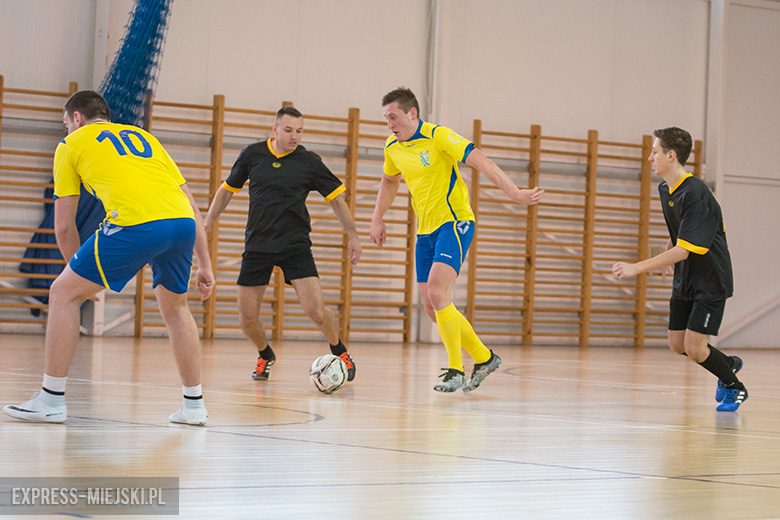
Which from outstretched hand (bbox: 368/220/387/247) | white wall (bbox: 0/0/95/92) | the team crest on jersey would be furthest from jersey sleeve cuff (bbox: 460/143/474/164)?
white wall (bbox: 0/0/95/92)

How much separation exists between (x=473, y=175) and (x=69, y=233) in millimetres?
8927

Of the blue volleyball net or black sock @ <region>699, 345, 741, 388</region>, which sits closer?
black sock @ <region>699, 345, 741, 388</region>

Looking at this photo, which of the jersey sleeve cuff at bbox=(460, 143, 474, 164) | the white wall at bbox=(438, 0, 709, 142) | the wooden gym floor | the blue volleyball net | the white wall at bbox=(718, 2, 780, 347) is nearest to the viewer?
the wooden gym floor

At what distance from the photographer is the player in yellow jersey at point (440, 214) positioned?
16.9 feet

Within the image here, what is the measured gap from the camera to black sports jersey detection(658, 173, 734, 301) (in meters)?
4.68

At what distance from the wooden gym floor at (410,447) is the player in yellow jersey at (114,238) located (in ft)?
0.71

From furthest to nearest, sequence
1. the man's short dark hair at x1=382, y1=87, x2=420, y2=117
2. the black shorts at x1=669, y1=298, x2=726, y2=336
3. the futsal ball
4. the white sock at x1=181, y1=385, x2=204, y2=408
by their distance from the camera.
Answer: the man's short dark hair at x1=382, y1=87, x2=420, y2=117 → the futsal ball → the black shorts at x1=669, y1=298, x2=726, y2=336 → the white sock at x1=181, y1=385, x2=204, y2=408

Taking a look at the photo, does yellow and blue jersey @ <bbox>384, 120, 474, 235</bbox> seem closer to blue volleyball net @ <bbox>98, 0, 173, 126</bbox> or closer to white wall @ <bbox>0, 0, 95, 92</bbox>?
blue volleyball net @ <bbox>98, 0, 173, 126</bbox>

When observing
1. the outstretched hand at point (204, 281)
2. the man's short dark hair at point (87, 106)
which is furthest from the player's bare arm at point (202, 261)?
the man's short dark hair at point (87, 106)

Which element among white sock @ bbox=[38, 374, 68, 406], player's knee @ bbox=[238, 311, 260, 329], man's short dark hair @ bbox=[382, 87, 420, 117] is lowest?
white sock @ bbox=[38, 374, 68, 406]

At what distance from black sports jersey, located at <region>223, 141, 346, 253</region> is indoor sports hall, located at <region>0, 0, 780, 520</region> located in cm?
89

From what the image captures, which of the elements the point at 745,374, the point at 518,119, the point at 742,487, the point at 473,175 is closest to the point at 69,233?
the point at 742,487

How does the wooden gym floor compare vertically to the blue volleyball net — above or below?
below

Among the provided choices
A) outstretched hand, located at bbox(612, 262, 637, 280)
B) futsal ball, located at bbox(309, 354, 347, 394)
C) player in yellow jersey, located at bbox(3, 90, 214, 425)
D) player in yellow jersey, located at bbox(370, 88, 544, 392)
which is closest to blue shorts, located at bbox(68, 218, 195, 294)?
player in yellow jersey, located at bbox(3, 90, 214, 425)
